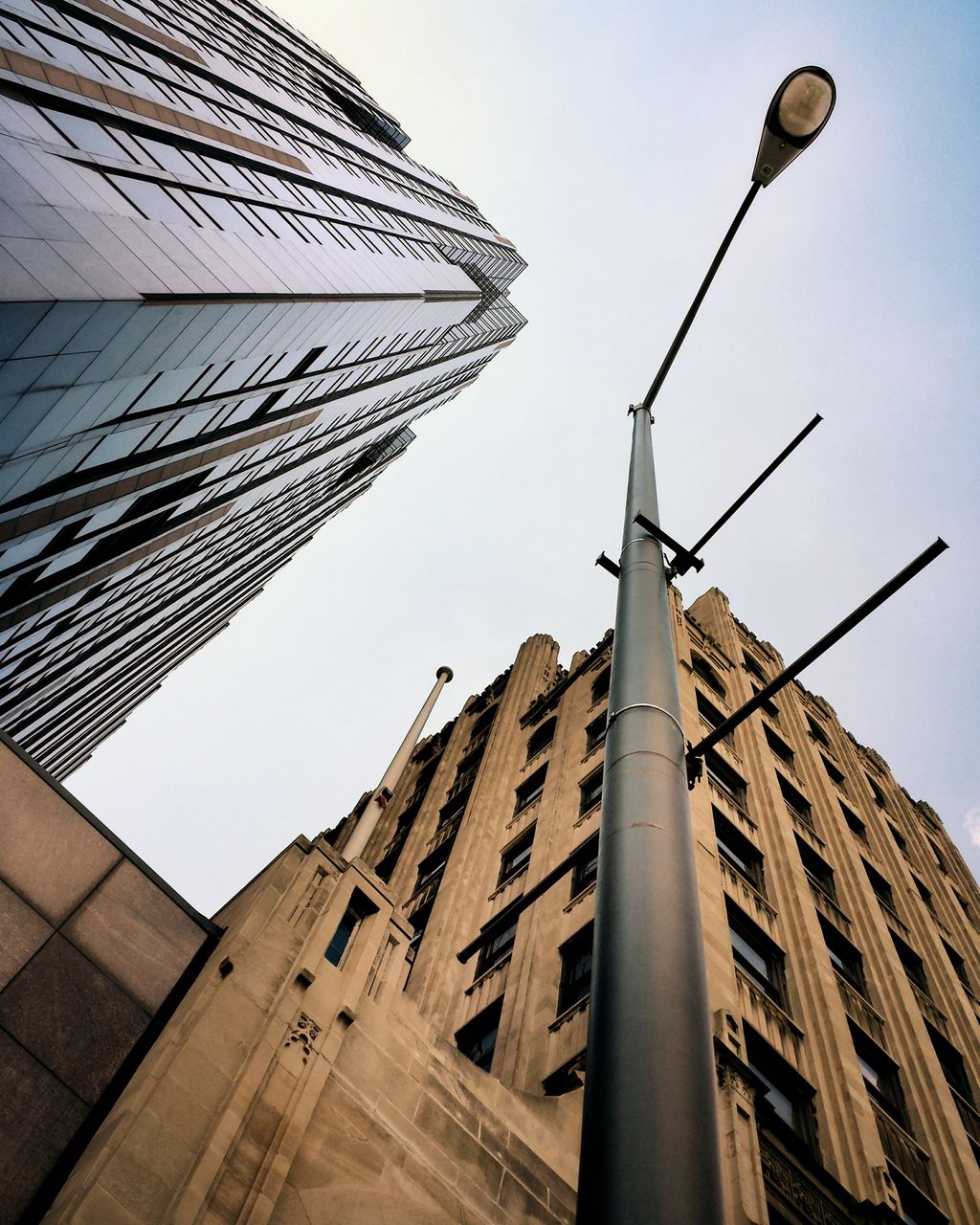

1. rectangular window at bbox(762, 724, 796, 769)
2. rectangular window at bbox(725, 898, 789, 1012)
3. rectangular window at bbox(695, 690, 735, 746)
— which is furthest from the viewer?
rectangular window at bbox(762, 724, 796, 769)

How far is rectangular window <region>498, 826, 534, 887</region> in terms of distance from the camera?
1136 inches

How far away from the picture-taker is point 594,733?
111 feet

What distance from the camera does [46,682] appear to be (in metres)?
57.6

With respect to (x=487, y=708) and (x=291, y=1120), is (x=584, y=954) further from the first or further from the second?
(x=487, y=708)

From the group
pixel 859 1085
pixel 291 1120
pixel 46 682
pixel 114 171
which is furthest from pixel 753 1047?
pixel 46 682

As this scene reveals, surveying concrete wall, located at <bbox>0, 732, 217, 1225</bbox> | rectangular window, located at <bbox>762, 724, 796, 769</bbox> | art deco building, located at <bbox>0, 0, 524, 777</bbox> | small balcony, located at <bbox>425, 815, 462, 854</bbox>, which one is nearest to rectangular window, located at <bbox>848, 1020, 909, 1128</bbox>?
rectangular window, located at <bbox>762, 724, 796, 769</bbox>

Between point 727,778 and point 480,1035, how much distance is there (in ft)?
43.4

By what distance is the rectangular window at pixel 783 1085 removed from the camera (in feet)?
62.6

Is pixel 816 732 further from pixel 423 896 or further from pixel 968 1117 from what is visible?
pixel 423 896

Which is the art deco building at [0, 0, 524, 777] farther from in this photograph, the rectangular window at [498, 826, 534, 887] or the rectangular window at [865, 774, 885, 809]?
the rectangular window at [865, 774, 885, 809]

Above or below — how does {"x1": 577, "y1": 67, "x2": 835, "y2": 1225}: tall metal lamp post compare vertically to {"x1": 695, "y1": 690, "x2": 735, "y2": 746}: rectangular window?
Result: below

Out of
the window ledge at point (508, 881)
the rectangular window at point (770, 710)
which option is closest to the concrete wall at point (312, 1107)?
the window ledge at point (508, 881)

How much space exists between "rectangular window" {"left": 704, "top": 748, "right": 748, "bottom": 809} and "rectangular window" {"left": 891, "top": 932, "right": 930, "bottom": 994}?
6.78 metres

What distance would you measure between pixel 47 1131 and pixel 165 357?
770 inches
